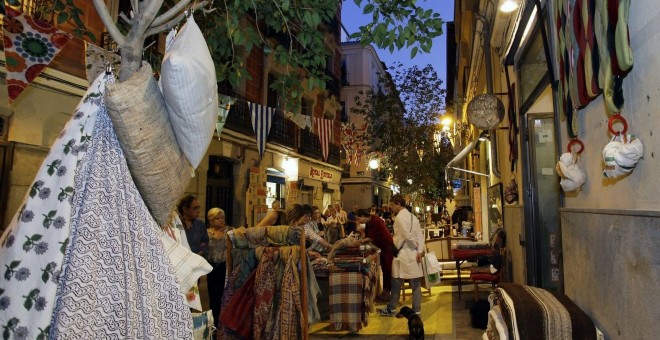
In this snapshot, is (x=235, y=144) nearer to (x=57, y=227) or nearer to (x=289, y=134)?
(x=289, y=134)

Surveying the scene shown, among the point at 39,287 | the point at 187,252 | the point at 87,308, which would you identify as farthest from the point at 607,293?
the point at 39,287

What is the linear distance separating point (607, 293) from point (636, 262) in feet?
1.55

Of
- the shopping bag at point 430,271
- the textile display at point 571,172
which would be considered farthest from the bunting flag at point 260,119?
the textile display at point 571,172

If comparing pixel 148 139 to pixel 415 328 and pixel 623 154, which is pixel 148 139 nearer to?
pixel 623 154

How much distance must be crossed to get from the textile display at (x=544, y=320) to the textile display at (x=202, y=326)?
5.07ft

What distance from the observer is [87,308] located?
1.34 m

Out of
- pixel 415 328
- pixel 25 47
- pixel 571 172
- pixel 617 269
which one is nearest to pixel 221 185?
pixel 25 47

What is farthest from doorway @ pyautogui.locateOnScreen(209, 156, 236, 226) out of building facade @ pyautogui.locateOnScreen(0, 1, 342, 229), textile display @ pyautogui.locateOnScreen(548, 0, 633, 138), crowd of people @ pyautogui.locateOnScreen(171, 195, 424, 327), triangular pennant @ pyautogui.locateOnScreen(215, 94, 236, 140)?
textile display @ pyautogui.locateOnScreen(548, 0, 633, 138)

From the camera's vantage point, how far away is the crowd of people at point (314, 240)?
556 cm

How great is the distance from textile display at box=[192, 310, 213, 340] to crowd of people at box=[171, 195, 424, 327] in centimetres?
252

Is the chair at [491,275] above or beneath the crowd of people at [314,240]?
beneath

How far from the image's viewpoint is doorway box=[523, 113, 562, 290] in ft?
17.7

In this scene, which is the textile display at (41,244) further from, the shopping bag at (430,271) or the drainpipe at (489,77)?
the drainpipe at (489,77)

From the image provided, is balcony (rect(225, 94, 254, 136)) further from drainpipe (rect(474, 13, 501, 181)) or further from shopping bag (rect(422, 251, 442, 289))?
drainpipe (rect(474, 13, 501, 181))
